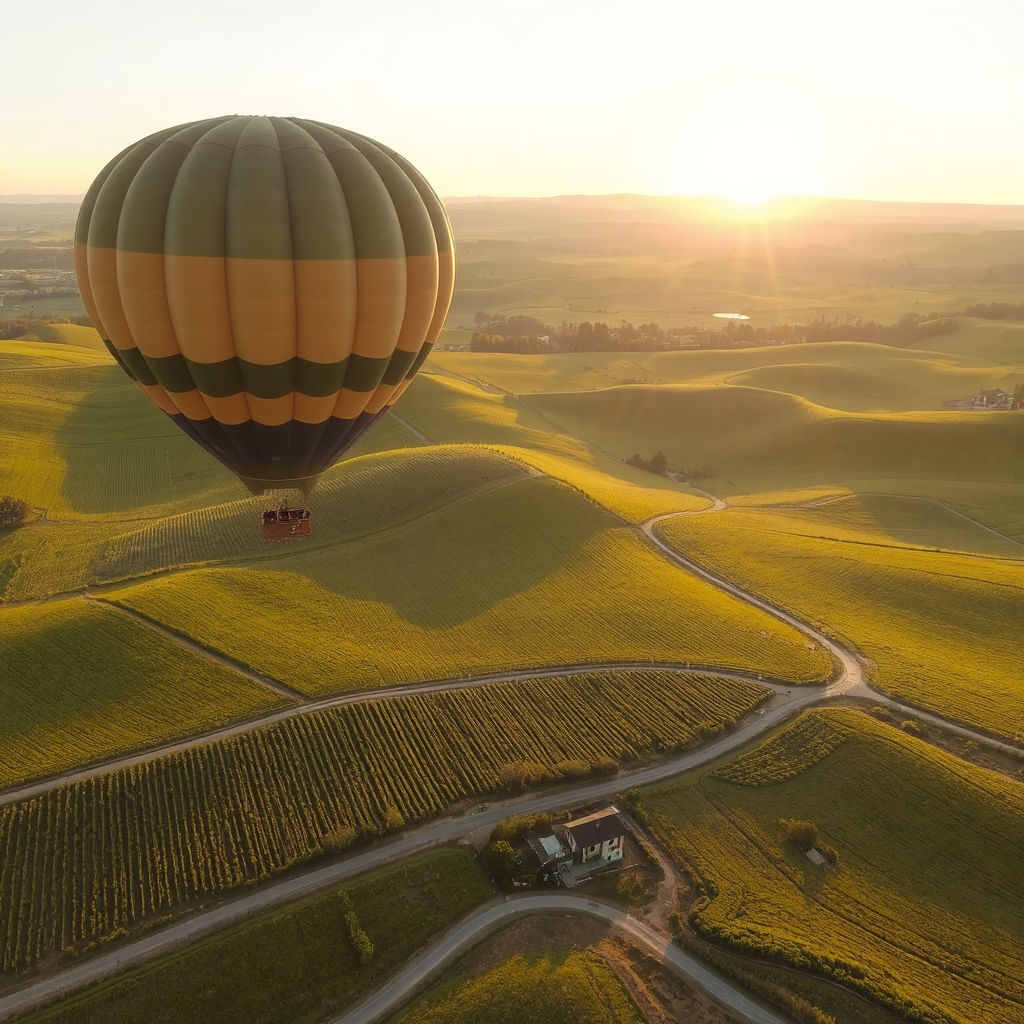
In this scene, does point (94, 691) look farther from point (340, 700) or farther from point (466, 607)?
point (466, 607)

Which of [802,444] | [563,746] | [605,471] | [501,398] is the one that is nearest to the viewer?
[563,746]

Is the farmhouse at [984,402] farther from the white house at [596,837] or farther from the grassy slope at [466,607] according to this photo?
the white house at [596,837]

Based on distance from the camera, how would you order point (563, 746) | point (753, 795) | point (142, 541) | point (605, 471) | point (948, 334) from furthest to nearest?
1. point (948, 334)
2. point (605, 471)
3. point (142, 541)
4. point (563, 746)
5. point (753, 795)

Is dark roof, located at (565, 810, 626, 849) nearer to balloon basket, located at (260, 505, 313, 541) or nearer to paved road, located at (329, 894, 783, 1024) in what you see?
paved road, located at (329, 894, 783, 1024)

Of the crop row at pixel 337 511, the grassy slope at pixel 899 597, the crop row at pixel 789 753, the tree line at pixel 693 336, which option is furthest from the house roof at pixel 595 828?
the tree line at pixel 693 336

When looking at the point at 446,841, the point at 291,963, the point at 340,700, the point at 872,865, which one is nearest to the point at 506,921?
the point at 446,841

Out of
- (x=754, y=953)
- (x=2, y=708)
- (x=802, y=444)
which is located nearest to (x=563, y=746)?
(x=754, y=953)

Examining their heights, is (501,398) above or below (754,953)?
above

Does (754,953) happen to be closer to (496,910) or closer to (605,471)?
(496,910)

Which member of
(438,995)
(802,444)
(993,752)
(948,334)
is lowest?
(438,995)
